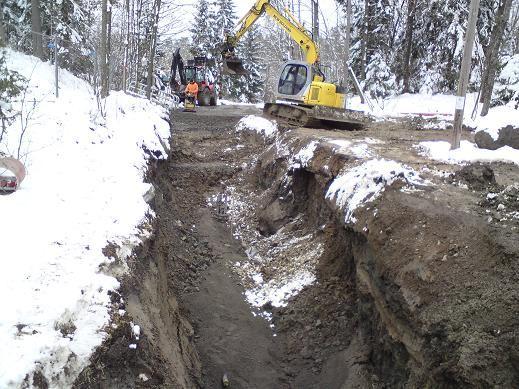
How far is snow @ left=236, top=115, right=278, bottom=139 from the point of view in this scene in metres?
14.4

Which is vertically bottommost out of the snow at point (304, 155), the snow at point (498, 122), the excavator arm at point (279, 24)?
the snow at point (304, 155)

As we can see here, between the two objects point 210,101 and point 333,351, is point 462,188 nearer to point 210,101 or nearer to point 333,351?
point 333,351

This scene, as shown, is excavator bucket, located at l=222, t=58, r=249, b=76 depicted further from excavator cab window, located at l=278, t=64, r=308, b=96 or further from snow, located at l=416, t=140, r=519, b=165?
snow, located at l=416, t=140, r=519, b=165

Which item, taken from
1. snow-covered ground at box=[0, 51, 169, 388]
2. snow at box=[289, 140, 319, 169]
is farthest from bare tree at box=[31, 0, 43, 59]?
snow at box=[289, 140, 319, 169]

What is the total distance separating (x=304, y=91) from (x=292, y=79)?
799mm

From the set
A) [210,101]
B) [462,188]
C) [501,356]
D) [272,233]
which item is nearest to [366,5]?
[210,101]

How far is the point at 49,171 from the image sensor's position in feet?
21.8

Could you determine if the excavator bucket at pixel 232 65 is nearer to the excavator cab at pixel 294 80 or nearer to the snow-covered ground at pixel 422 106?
the excavator cab at pixel 294 80

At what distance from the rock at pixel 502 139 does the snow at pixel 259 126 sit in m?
6.65

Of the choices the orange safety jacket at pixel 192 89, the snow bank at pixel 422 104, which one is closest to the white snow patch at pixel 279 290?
the snow bank at pixel 422 104

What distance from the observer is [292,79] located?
1506cm

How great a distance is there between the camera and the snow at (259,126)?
14391 mm

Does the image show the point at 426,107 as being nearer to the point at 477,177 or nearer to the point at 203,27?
the point at 477,177

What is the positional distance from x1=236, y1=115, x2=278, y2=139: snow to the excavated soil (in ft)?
12.5
